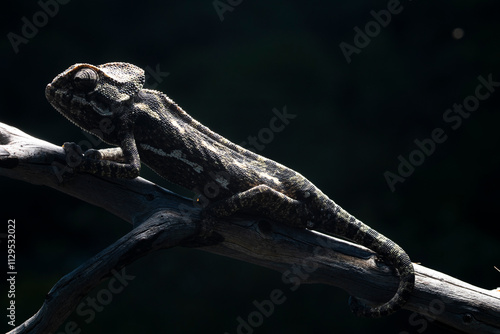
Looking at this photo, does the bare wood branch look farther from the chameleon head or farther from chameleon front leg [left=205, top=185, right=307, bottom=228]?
the chameleon head

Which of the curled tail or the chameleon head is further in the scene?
the curled tail

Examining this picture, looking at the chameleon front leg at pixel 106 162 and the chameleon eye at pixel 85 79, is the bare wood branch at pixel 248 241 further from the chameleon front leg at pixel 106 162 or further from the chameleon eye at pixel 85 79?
the chameleon eye at pixel 85 79

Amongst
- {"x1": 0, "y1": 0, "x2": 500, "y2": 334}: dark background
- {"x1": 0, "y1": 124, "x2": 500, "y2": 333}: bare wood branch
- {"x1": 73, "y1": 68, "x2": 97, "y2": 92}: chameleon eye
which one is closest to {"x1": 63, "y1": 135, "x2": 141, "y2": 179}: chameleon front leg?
{"x1": 0, "y1": 124, "x2": 500, "y2": 333}: bare wood branch

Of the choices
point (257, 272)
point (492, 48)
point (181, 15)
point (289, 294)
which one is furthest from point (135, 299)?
point (492, 48)

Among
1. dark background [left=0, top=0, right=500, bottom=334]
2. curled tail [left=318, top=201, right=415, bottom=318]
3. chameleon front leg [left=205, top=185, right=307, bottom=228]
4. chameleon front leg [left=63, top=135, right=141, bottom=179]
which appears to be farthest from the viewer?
dark background [left=0, top=0, right=500, bottom=334]

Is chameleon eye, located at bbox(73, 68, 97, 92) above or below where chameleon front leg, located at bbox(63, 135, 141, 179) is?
above

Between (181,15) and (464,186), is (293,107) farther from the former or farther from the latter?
(464,186)

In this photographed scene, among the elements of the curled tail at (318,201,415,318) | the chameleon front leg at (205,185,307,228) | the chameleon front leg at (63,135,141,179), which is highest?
the chameleon front leg at (63,135,141,179)
